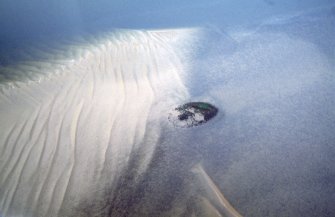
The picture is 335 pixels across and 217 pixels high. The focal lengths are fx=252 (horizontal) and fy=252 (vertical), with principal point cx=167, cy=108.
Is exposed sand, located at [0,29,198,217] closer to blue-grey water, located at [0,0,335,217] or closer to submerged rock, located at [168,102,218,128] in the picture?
blue-grey water, located at [0,0,335,217]

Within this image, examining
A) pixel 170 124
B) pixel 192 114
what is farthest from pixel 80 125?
pixel 192 114

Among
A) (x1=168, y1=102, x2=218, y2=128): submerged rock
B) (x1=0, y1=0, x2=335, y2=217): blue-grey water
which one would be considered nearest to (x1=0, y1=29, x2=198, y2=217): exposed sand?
(x1=0, y1=0, x2=335, y2=217): blue-grey water

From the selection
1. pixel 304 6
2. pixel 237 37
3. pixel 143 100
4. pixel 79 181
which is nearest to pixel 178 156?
pixel 79 181

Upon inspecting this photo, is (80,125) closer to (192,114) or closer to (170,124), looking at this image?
(170,124)

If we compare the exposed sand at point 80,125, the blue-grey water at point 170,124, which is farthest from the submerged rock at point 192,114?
the exposed sand at point 80,125

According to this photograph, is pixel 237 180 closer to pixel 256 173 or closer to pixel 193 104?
pixel 256 173
